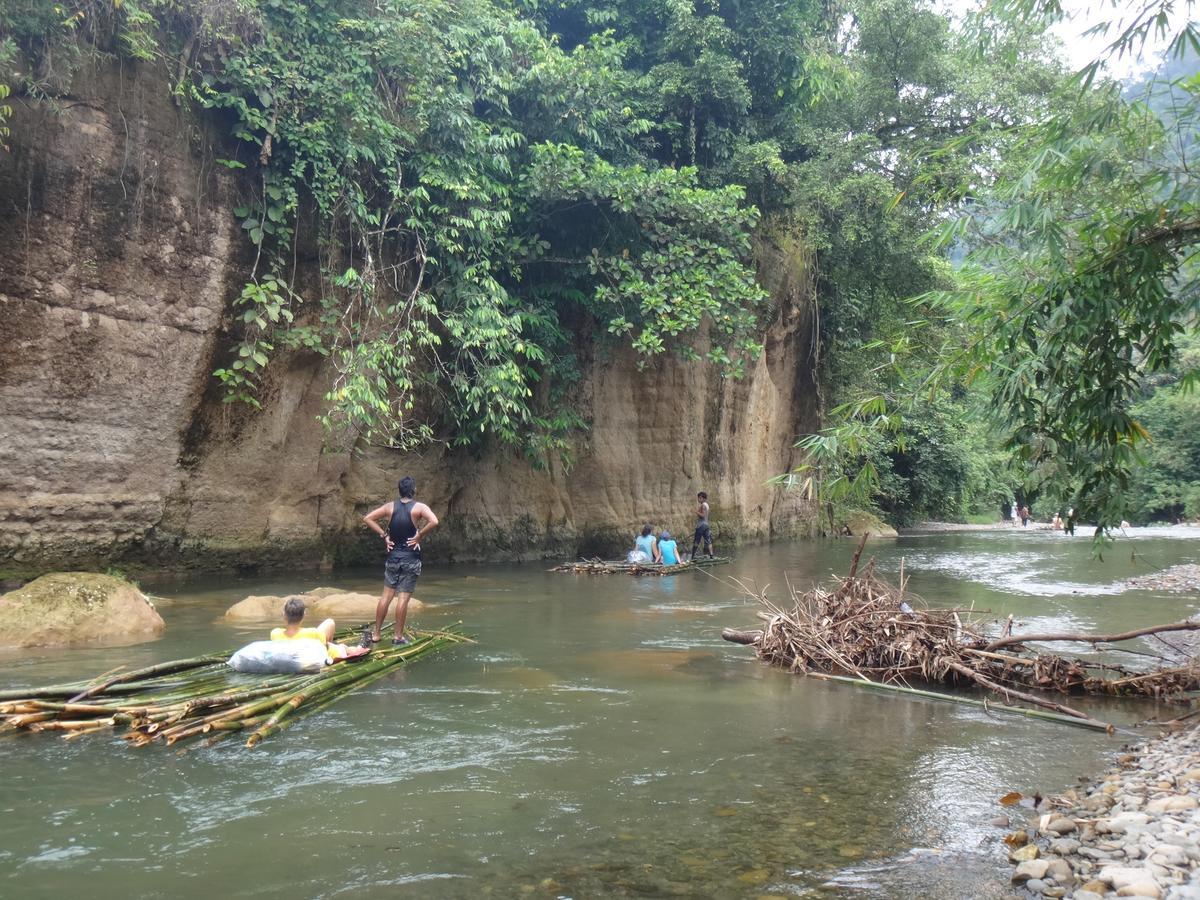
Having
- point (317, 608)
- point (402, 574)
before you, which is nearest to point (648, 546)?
point (317, 608)

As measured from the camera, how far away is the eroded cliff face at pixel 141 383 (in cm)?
1175

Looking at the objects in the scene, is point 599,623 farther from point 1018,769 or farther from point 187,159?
point 187,159

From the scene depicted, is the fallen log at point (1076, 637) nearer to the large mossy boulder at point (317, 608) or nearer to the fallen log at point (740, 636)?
the fallen log at point (740, 636)

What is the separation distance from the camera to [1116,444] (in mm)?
5945

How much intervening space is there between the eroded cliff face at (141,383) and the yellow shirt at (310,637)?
6.54 meters

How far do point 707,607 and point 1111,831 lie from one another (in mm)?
8672

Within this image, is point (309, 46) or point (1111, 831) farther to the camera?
point (309, 46)

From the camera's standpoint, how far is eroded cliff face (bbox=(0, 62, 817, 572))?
1175 cm

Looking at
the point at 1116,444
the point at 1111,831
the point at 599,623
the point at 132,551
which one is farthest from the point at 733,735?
the point at 132,551

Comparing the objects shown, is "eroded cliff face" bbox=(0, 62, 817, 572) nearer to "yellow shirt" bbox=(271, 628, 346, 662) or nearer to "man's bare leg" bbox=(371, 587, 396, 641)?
"man's bare leg" bbox=(371, 587, 396, 641)

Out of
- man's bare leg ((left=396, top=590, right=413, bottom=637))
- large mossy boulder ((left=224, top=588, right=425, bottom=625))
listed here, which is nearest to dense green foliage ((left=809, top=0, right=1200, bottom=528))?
man's bare leg ((left=396, top=590, right=413, bottom=637))

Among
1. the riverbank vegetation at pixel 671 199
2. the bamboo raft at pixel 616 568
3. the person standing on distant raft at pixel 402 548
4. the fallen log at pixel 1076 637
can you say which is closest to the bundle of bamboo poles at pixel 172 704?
the person standing on distant raft at pixel 402 548

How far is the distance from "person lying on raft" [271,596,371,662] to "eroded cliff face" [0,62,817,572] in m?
6.49

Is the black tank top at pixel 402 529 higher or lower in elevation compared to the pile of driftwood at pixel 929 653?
higher
